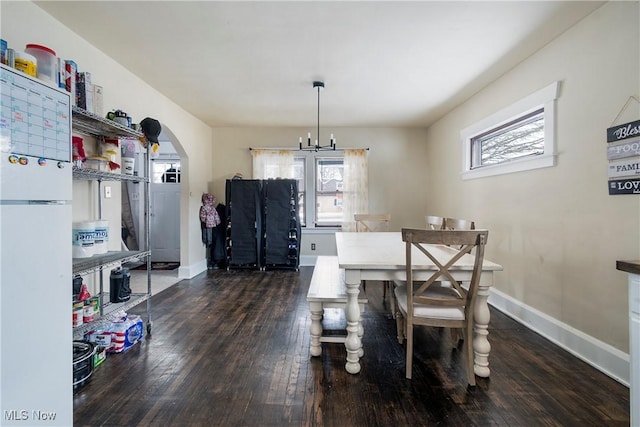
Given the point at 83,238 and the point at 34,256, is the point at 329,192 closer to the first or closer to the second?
the point at 83,238

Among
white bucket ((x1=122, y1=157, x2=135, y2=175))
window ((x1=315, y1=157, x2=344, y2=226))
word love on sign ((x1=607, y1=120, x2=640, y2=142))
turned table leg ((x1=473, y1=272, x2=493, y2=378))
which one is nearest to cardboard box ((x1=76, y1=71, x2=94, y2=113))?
white bucket ((x1=122, y1=157, x2=135, y2=175))

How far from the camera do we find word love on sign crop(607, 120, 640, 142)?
65.5 inches

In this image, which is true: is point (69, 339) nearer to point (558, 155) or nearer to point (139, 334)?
point (139, 334)

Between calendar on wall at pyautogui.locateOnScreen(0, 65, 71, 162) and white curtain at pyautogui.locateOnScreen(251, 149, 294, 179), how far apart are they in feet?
11.5

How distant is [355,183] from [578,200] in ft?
10.5

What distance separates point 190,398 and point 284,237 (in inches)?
125

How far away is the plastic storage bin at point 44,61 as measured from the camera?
1.50 m

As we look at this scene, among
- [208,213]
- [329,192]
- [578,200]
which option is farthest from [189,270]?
[578,200]

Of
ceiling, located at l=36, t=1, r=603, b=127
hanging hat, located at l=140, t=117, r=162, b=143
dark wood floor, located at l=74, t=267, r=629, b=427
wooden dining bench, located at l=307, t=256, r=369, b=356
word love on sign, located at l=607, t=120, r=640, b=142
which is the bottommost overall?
dark wood floor, located at l=74, t=267, r=629, b=427

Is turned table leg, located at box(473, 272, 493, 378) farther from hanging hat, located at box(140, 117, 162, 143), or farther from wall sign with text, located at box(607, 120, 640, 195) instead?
hanging hat, located at box(140, 117, 162, 143)

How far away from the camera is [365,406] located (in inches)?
60.8

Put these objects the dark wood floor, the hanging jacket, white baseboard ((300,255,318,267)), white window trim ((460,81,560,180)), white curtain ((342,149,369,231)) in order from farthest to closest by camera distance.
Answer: white baseboard ((300,255,318,267)) < white curtain ((342,149,369,231)) < the hanging jacket < white window trim ((460,81,560,180)) < the dark wood floor

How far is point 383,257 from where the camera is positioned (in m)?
2.00

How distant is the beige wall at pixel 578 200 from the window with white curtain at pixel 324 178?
2350 millimetres
